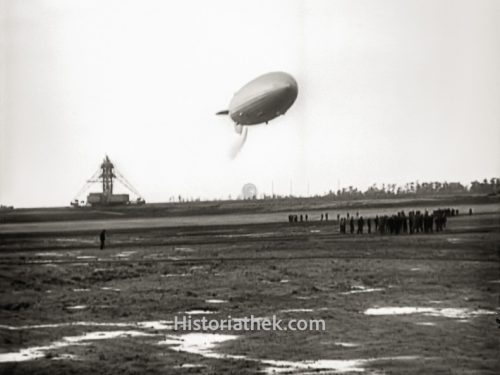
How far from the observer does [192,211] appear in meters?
3.57

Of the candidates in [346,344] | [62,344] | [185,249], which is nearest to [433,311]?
[346,344]

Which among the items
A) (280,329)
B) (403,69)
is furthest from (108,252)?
(403,69)

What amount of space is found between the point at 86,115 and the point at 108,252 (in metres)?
0.78

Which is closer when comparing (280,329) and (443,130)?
(280,329)

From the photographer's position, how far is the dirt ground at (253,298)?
3246 mm

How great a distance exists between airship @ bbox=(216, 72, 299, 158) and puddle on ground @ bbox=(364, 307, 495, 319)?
3.84 ft

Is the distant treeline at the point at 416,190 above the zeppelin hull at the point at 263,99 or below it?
below

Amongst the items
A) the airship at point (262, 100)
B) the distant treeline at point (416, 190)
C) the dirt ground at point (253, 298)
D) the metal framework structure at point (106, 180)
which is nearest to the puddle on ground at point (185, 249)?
the dirt ground at point (253, 298)

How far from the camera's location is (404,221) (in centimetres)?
349

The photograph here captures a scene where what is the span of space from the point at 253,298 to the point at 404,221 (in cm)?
92

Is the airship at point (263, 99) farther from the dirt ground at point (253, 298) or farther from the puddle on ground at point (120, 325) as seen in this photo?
the puddle on ground at point (120, 325)

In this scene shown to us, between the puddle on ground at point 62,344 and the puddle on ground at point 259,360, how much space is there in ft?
0.60

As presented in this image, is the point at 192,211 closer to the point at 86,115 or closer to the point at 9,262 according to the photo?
the point at 86,115

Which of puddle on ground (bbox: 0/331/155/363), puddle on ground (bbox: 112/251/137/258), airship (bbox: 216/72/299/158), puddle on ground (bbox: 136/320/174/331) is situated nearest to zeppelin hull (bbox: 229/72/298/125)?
airship (bbox: 216/72/299/158)
